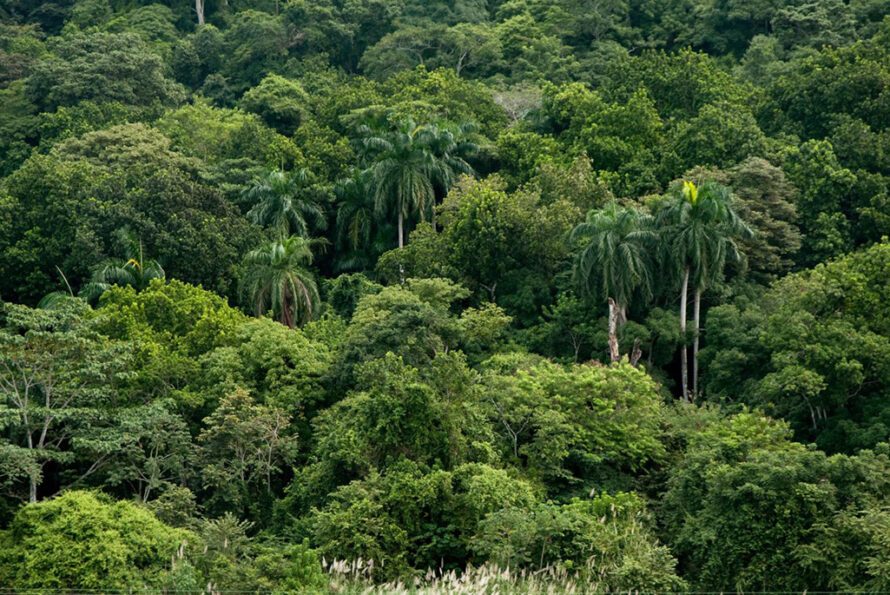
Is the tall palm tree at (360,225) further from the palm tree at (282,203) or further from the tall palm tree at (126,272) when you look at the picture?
the tall palm tree at (126,272)

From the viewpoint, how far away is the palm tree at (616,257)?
33.8 m

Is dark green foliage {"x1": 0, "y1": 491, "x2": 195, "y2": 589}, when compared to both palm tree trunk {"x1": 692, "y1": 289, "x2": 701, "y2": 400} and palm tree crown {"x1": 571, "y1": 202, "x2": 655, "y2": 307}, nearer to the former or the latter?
palm tree crown {"x1": 571, "y1": 202, "x2": 655, "y2": 307}

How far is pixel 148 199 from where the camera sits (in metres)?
39.2

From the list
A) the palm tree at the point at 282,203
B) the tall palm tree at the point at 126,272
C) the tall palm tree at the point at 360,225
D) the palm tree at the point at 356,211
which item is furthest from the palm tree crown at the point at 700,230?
the tall palm tree at the point at 126,272

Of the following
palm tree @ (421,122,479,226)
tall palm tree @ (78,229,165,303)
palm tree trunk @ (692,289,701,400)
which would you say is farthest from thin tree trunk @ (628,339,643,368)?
tall palm tree @ (78,229,165,303)

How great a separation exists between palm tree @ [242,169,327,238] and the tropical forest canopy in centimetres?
23

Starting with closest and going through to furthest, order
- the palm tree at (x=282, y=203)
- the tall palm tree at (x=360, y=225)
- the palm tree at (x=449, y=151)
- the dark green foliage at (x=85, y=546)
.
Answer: the dark green foliage at (x=85, y=546) < the palm tree at (x=282, y=203) < the palm tree at (x=449, y=151) < the tall palm tree at (x=360, y=225)

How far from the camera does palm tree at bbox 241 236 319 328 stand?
36.6 metres

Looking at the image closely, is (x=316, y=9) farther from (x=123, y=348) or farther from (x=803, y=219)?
(x=123, y=348)

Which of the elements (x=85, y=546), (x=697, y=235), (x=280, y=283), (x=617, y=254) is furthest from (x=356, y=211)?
(x=85, y=546)

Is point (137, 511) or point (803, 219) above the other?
point (803, 219)

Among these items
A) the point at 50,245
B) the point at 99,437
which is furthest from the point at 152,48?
the point at 99,437

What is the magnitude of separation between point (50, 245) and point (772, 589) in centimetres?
3006

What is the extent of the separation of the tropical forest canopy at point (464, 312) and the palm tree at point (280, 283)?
0.43ft
